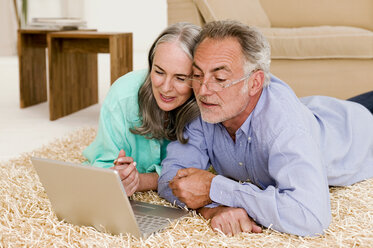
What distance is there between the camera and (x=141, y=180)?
71.9 inches

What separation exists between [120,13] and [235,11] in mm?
4533

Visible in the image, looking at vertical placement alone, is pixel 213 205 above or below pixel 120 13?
below

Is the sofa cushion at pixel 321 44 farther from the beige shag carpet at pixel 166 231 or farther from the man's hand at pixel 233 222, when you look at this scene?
the man's hand at pixel 233 222

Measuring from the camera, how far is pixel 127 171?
161 centimetres

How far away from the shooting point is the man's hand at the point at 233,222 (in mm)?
A: 1421

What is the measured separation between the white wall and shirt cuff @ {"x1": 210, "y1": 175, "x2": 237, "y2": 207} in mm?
5768

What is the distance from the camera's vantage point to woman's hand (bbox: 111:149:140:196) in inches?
63.6

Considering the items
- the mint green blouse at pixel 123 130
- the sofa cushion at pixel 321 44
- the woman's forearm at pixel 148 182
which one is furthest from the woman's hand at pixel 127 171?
the sofa cushion at pixel 321 44

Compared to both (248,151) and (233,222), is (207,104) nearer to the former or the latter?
(248,151)

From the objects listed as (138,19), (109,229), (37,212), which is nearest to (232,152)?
(109,229)

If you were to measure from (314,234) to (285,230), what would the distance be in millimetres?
86

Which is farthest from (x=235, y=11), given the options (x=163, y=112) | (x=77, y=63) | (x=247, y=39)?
(x=247, y=39)

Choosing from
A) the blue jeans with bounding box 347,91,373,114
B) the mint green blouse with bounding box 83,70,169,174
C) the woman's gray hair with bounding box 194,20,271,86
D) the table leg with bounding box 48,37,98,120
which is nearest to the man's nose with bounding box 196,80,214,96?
the woman's gray hair with bounding box 194,20,271,86

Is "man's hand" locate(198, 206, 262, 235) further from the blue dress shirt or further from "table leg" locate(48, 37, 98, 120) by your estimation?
"table leg" locate(48, 37, 98, 120)
